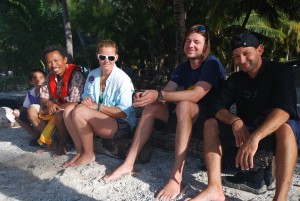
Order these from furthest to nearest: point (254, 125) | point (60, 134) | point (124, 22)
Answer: point (124, 22)
point (60, 134)
point (254, 125)

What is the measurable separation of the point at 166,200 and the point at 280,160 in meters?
0.93

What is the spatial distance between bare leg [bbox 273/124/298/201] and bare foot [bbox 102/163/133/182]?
1365mm

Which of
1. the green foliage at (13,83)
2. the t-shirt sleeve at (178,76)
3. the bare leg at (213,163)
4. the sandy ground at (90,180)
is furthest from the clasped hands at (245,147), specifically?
the green foliage at (13,83)

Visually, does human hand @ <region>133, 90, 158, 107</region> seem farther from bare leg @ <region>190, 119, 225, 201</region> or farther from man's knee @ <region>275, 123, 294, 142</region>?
man's knee @ <region>275, 123, 294, 142</region>

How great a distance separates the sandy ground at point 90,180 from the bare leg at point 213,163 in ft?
0.63

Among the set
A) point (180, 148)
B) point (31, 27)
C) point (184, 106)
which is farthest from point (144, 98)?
point (31, 27)

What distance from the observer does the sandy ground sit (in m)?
2.93

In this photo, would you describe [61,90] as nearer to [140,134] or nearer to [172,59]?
[140,134]

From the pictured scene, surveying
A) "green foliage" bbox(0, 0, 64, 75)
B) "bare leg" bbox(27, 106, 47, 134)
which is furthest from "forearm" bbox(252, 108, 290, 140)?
"green foliage" bbox(0, 0, 64, 75)

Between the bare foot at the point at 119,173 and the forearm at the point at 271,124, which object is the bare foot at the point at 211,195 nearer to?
the forearm at the point at 271,124

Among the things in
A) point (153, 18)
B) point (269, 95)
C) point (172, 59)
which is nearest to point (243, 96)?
point (269, 95)

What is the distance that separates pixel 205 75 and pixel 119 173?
1.21 metres

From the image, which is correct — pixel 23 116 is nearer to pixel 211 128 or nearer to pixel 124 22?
pixel 211 128

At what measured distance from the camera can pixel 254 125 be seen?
114 inches
